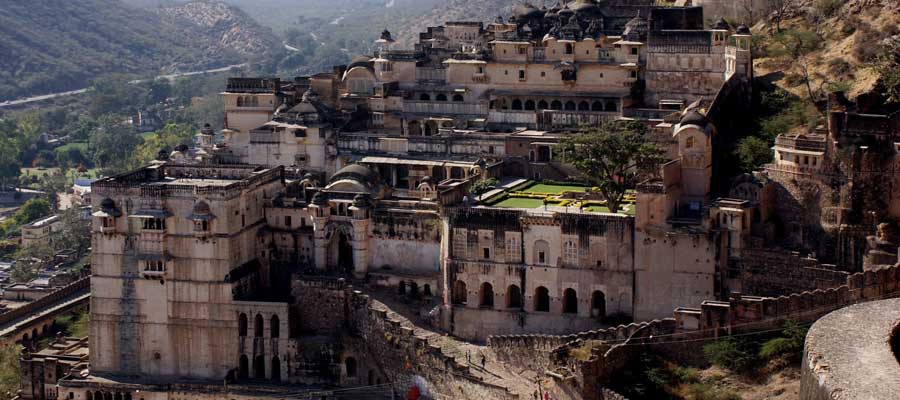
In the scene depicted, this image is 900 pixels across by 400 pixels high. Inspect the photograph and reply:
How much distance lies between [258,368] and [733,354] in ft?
49.9

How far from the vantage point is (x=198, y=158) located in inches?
2016

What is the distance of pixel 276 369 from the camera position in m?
40.7

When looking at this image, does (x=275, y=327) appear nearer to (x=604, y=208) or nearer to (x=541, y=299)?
(x=541, y=299)

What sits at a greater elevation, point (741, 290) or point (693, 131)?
point (693, 131)

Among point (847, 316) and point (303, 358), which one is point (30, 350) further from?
point (847, 316)

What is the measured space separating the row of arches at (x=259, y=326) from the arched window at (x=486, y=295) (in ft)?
19.8

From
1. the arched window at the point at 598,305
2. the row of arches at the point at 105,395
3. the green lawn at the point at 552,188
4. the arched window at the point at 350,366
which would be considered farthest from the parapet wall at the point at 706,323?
the row of arches at the point at 105,395

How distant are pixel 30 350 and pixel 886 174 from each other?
28.8 m

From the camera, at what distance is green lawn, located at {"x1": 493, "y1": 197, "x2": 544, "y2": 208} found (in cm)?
3906

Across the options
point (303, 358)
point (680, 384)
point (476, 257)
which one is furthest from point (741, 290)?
point (303, 358)

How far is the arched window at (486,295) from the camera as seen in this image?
126 ft

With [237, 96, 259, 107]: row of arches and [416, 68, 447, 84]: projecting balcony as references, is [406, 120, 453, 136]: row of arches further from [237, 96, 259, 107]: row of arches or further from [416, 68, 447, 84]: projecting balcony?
[237, 96, 259, 107]: row of arches

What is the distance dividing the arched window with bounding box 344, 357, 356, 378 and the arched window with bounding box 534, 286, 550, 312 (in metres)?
5.54

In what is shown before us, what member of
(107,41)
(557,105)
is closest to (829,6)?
(557,105)
